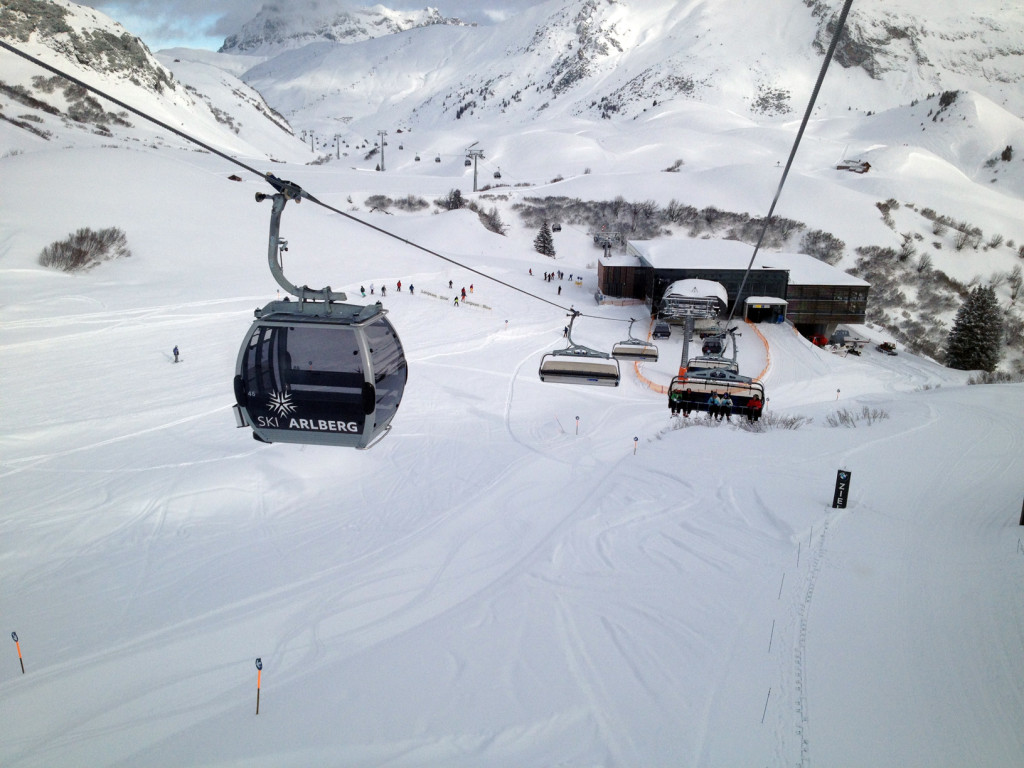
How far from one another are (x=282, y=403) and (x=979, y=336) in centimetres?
3589

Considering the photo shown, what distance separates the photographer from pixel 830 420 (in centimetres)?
1577

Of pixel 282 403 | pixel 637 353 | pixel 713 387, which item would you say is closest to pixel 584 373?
pixel 713 387

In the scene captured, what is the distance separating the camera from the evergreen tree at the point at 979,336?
29906 millimetres

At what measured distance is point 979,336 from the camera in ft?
98.6

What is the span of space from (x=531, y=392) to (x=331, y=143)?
118 meters

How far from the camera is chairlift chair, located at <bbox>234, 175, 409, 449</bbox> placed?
5785mm

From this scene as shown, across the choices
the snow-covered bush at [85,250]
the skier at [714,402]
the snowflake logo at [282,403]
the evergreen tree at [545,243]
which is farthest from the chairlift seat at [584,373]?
the evergreen tree at [545,243]

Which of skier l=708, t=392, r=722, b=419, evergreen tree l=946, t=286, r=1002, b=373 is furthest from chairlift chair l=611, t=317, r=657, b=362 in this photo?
evergreen tree l=946, t=286, r=1002, b=373

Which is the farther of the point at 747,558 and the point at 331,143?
the point at 331,143

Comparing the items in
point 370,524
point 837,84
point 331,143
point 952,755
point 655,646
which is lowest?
point 370,524

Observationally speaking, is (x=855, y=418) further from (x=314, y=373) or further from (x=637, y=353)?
(x=314, y=373)

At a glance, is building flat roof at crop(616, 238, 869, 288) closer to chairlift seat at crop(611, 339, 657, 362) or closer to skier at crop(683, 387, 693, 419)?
chairlift seat at crop(611, 339, 657, 362)

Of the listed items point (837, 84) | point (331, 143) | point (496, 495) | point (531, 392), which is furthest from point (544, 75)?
point (496, 495)

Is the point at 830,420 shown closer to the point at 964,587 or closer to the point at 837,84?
the point at 964,587
